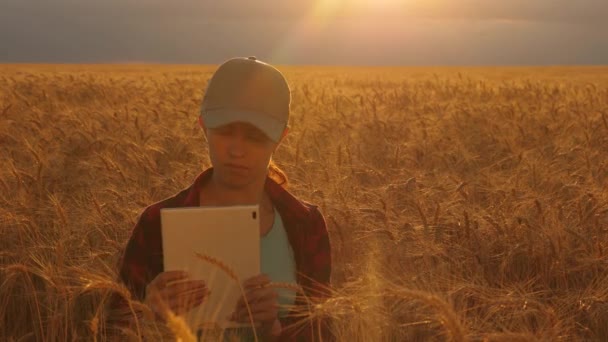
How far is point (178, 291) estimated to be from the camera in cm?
143

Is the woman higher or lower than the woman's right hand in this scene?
higher

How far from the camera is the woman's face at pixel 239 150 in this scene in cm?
168

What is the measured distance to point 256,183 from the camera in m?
1.77

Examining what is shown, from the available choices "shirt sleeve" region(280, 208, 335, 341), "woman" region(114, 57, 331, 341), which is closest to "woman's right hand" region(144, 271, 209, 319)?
"woman" region(114, 57, 331, 341)

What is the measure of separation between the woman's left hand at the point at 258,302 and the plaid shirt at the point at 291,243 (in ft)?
0.84

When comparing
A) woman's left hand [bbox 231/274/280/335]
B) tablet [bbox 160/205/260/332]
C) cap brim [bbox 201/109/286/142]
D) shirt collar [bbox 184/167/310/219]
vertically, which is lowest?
woman's left hand [bbox 231/274/280/335]

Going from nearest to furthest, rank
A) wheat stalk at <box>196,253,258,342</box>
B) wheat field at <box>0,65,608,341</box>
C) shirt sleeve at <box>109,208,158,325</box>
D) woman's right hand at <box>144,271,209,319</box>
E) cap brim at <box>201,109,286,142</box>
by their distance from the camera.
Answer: wheat stalk at <box>196,253,258,342</box> → woman's right hand at <box>144,271,209,319</box> → cap brim at <box>201,109,286,142</box> → shirt sleeve at <box>109,208,158,325</box> → wheat field at <box>0,65,608,341</box>

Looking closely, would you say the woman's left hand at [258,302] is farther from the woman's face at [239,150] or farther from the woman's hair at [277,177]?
the woman's hair at [277,177]

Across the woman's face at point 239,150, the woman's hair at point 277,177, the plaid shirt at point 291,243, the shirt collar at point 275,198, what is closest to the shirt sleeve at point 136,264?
the plaid shirt at point 291,243

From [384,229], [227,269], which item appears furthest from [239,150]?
[384,229]

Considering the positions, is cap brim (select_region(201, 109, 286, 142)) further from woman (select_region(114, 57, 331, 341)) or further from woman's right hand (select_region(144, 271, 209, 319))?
woman's right hand (select_region(144, 271, 209, 319))

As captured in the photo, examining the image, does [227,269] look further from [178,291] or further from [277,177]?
[277,177]

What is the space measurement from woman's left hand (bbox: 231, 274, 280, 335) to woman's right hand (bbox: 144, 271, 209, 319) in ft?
0.28

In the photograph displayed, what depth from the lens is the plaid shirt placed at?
5.84 ft
